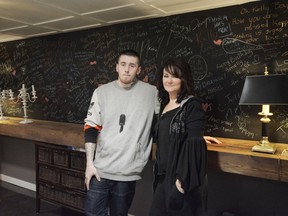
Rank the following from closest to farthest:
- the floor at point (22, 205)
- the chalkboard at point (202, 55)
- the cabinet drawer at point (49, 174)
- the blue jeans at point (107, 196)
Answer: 1. the blue jeans at point (107, 196)
2. the chalkboard at point (202, 55)
3. the cabinet drawer at point (49, 174)
4. the floor at point (22, 205)

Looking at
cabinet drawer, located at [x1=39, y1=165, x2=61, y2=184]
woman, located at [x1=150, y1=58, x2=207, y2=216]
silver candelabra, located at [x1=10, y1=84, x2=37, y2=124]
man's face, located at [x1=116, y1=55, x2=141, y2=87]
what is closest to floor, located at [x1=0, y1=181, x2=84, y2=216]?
cabinet drawer, located at [x1=39, y1=165, x2=61, y2=184]

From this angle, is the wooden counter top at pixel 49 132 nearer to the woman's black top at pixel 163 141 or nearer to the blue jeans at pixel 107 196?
the blue jeans at pixel 107 196

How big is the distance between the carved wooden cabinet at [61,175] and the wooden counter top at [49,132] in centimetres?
13

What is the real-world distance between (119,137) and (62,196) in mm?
1562

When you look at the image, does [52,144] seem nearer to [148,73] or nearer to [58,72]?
[58,72]

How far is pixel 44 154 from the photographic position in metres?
3.05

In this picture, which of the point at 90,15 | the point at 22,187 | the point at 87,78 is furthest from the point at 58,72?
the point at 22,187

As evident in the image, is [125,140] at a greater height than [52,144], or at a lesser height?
greater

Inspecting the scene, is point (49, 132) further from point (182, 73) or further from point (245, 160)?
point (245, 160)

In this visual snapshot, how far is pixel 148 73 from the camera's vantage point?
2.73m

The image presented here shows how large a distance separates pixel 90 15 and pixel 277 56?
167cm

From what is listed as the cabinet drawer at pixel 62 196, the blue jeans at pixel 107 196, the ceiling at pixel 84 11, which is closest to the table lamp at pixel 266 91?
the ceiling at pixel 84 11

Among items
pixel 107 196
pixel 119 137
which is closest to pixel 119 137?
pixel 119 137

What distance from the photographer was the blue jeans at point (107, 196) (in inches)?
72.2
